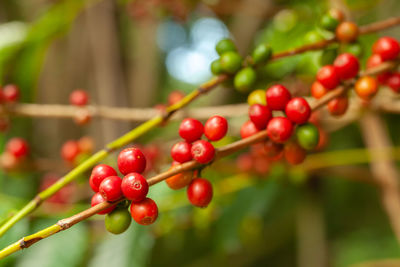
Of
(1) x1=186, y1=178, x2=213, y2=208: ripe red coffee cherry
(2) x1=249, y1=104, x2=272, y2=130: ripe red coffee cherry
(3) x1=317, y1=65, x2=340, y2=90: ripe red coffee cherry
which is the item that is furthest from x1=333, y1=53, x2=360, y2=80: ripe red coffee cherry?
(1) x1=186, y1=178, x2=213, y2=208: ripe red coffee cherry

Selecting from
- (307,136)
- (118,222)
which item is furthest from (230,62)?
(118,222)

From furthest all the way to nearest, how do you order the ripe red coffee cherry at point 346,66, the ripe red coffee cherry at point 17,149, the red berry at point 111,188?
the ripe red coffee cherry at point 17,149 → the ripe red coffee cherry at point 346,66 → the red berry at point 111,188

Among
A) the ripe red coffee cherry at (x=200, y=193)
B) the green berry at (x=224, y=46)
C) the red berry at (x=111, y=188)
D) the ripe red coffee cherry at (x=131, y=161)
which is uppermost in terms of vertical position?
the green berry at (x=224, y=46)

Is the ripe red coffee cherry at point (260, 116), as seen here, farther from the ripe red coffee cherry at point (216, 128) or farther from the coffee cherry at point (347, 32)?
the coffee cherry at point (347, 32)

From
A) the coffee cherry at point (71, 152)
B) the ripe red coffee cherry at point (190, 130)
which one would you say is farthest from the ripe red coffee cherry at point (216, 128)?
the coffee cherry at point (71, 152)

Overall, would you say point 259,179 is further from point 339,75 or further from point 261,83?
point 339,75

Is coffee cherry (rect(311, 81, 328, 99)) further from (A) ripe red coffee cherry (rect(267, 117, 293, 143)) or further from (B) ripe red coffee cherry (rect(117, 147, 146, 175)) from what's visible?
(B) ripe red coffee cherry (rect(117, 147, 146, 175))
